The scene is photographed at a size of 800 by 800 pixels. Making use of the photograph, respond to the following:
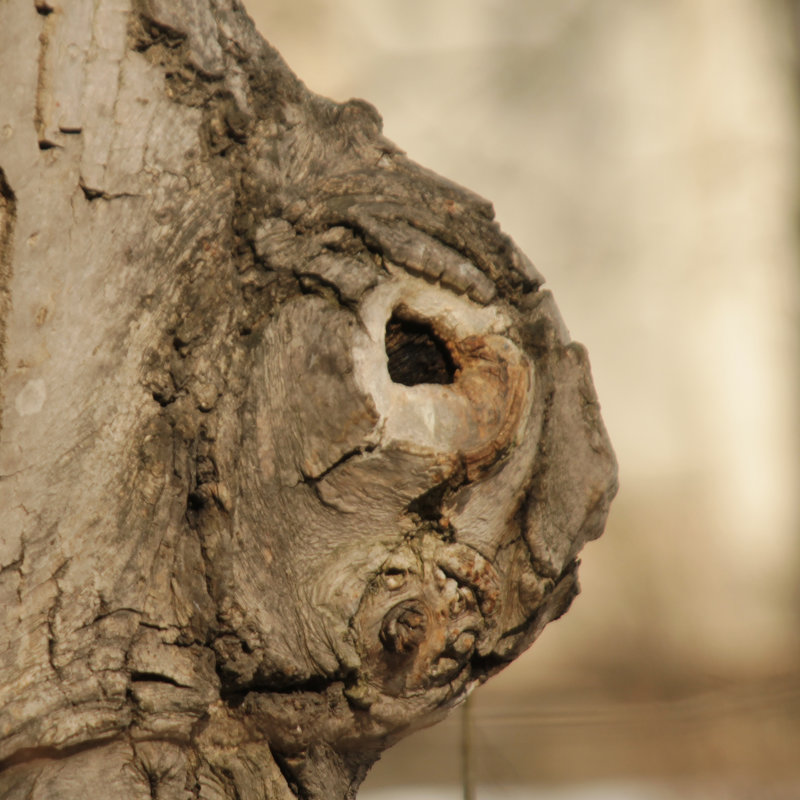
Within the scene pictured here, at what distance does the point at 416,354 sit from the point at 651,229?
131cm

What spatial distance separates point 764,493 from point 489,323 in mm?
1399

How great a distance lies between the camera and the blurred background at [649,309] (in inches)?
70.8

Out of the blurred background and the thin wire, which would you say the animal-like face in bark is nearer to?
the thin wire

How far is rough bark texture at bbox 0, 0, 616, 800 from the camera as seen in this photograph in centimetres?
59

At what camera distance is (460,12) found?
180 cm

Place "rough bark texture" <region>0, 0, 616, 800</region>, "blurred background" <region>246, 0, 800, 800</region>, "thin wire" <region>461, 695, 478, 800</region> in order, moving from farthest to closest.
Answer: "blurred background" <region>246, 0, 800, 800</region> < "thin wire" <region>461, 695, 478, 800</region> < "rough bark texture" <region>0, 0, 616, 800</region>

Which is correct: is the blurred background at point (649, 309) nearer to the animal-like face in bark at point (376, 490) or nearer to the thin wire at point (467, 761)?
the thin wire at point (467, 761)

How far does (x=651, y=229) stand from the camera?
1.86 meters

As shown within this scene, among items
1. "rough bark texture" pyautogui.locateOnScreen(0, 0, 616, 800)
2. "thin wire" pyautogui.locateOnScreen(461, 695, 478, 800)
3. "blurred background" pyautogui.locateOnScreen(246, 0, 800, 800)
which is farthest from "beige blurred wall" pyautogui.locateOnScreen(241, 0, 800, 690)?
"rough bark texture" pyautogui.locateOnScreen(0, 0, 616, 800)

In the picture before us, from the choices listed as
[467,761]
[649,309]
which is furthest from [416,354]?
[649,309]

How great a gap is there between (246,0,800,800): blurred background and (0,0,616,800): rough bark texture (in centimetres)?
117

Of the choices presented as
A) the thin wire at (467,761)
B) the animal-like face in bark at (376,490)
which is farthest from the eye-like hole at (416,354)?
the thin wire at (467,761)

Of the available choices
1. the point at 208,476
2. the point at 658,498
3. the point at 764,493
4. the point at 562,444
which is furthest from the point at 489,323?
the point at 764,493

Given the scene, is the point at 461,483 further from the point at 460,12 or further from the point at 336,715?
the point at 460,12
